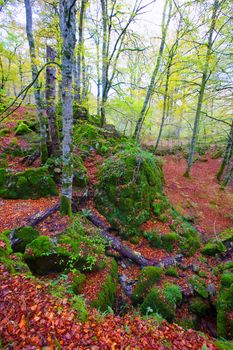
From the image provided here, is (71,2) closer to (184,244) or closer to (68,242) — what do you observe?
(68,242)

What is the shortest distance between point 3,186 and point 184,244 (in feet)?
21.7

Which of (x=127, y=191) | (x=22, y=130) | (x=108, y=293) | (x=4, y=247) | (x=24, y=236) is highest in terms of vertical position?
(x=22, y=130)

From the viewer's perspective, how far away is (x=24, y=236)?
4.49 meters

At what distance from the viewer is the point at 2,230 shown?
15.4 ft

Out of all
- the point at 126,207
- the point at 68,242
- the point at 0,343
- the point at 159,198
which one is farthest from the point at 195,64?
the point at 0,343

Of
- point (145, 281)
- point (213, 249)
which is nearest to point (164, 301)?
point (145, 281)

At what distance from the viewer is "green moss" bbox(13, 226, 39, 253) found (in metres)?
4.38

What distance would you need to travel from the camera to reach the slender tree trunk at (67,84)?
410cm

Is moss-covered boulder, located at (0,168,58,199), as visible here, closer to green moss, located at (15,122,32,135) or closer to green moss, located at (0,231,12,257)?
green moss, located at (0,231,12,257)

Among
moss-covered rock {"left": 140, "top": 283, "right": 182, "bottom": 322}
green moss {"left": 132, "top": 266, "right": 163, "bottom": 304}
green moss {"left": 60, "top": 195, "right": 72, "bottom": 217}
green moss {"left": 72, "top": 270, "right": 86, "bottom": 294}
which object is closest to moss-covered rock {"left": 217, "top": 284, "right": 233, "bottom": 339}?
moss-covered rock {"left": 140, "top": 283, "right": 182, "bottom": 322}

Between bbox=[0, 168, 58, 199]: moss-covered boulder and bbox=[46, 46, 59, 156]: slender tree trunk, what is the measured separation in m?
1.32

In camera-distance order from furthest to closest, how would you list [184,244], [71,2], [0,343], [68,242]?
[184,244]
[68,242]
[71,2]
[0,343]

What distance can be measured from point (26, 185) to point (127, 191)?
3.62 meters

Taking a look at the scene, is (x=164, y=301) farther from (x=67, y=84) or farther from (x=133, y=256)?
(x=67, y=84)
